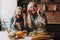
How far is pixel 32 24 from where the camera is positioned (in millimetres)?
1131

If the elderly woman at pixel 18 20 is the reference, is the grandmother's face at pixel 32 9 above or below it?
above

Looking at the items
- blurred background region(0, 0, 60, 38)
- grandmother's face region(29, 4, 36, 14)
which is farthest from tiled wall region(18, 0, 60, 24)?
grandmother's face region(29, 4, 36, 14)

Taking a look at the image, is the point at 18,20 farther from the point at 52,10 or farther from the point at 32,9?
the point at 52,10

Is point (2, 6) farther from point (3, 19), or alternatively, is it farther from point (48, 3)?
point (48, 3)

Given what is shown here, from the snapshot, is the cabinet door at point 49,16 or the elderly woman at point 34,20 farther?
the cabinet door at point 49,16

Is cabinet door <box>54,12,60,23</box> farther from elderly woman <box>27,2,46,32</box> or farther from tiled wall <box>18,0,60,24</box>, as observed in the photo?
elderly woman <box>27,2,46,32</box>

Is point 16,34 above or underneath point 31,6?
underneath

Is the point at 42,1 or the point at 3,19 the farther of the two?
the point at 42,1

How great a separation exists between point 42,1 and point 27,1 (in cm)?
25

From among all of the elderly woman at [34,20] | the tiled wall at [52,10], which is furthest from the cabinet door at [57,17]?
the elderly woman at [34,20]

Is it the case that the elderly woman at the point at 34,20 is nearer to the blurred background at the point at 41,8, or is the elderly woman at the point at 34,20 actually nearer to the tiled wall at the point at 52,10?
the blurred background at the point at 41,8

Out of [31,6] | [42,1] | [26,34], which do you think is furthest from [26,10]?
[42,1]

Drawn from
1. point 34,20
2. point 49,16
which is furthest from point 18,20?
point 49,16

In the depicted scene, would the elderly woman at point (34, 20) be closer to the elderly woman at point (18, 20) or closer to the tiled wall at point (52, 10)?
the elderly woman at point (18, 20)
